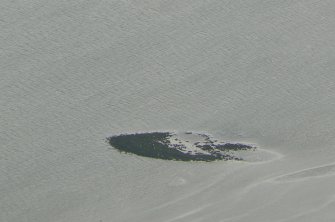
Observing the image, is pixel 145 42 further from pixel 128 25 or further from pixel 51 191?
pixel 51 191

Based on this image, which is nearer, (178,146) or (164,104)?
(178,146)

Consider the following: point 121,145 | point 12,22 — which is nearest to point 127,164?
point 121,145

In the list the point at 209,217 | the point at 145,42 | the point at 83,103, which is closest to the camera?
the point at 209,217

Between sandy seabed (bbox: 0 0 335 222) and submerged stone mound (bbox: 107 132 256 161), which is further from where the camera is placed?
submerged stone mound (bbox: 107 132 256 161)

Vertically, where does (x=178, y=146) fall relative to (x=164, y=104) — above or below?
below
